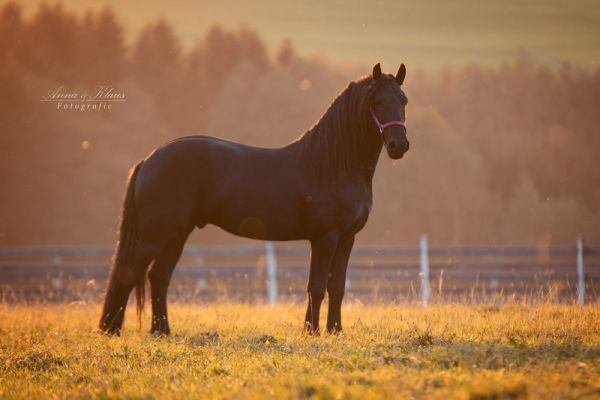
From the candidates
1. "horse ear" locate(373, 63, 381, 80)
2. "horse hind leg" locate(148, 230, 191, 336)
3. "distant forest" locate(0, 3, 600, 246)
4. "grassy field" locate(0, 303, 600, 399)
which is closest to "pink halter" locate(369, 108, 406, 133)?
"horse ear" locate(373, 63, 381, 80)

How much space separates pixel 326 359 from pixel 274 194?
8.63ft

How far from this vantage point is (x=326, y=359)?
611 centimetres

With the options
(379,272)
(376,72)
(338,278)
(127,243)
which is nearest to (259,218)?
(338,278)

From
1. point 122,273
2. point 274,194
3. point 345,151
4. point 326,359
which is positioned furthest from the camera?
point 122,273

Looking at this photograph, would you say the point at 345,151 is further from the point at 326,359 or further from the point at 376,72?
the point at 326,359

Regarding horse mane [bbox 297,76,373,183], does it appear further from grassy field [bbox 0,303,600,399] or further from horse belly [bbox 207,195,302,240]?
grassy field [bbox 0,303,600,399]

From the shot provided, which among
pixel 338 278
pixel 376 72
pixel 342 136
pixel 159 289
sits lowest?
pixel 159 289

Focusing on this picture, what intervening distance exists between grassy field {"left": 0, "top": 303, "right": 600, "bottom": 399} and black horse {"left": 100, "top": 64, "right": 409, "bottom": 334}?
66 cm

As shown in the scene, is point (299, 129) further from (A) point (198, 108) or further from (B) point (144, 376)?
(B) point (144, 376)

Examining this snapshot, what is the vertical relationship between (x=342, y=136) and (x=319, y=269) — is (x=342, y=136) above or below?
Answer: above

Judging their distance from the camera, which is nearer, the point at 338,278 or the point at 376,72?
the point at 376,72

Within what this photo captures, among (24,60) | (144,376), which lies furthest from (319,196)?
(24,60)

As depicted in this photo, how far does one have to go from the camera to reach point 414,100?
3706 cm

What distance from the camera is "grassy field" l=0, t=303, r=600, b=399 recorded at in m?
4.88
